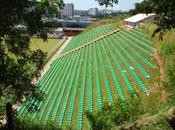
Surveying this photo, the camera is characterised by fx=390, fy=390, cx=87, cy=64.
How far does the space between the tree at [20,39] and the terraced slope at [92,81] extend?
2.87m

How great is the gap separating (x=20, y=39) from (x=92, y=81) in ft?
48.8

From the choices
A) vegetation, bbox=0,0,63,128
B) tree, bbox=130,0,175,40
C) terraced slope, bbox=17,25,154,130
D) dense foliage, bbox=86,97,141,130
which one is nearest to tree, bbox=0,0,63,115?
vegetation, bbox=0,0,63,128

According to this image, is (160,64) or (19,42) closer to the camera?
(19,42)

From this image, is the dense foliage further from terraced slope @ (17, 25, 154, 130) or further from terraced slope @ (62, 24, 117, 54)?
terraced slope @ (62, 24, 117, 54)

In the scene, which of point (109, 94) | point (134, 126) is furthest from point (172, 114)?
point (109, 94)

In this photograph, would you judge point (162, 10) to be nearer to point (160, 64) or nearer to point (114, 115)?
point (114, 115)

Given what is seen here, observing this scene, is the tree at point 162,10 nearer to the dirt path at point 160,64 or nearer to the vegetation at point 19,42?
the vegetation at point 19,42

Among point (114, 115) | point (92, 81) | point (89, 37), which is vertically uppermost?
point (114, 115)

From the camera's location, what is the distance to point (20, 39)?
429 inches

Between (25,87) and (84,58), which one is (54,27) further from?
(84,58)

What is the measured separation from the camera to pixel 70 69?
32062 millimetres

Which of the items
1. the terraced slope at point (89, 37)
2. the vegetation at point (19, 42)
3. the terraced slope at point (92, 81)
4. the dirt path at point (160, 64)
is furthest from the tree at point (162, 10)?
the terraced slope at point (89, 37)

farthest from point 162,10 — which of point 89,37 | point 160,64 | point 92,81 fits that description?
point 89,37

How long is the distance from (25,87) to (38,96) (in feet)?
1.70
